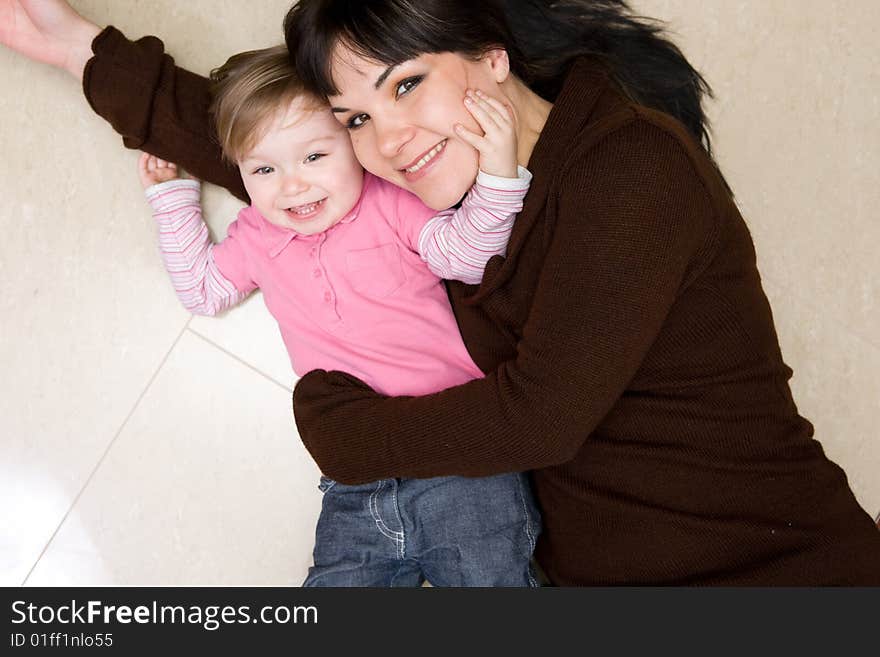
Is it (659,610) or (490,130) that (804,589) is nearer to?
(659,610)

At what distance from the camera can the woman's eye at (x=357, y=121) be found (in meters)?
1.05

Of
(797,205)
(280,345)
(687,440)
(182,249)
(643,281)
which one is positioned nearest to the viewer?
(643,281)

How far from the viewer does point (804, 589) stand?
107 cm

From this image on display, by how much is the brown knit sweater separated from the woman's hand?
0.19 feet

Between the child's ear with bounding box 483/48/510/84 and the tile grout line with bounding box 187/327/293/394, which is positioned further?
the tile grout line with bounding box 187/327/293/394

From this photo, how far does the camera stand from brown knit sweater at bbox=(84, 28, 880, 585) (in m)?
0.92

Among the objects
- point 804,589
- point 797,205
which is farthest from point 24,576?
point 797,205

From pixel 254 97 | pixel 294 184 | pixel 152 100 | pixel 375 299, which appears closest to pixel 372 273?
pixel 375 299

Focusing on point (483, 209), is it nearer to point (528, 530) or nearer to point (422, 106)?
point (422, 106)

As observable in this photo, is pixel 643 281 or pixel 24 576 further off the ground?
pixel 643 281

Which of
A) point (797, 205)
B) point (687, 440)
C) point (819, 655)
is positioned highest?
point (797, 205)

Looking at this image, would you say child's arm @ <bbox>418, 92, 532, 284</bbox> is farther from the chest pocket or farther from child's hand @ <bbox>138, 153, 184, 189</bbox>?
child's hand @ <bbox>138, 153, 184, 189</bbox>

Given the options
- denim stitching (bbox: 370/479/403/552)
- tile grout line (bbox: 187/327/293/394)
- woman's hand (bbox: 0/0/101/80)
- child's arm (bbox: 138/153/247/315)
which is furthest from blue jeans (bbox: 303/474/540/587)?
woman's hand (bbox: 0/0/101/80)

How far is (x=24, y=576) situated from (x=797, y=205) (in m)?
1.48
